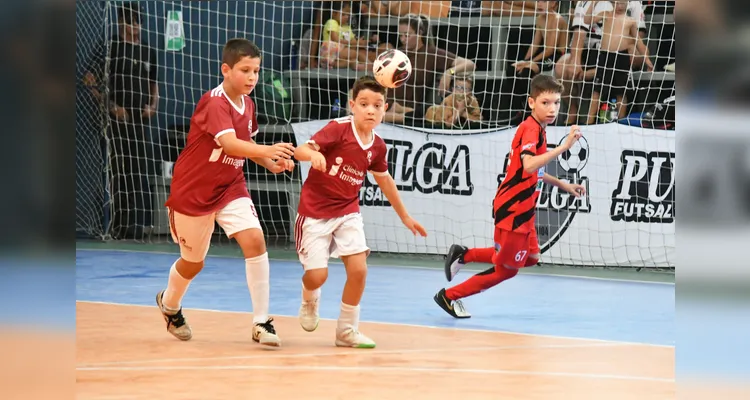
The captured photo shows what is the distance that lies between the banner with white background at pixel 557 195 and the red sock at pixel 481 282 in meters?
2.79

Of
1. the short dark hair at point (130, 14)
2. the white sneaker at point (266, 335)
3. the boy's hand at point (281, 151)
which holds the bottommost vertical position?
the white sneaker at point (266, 335)

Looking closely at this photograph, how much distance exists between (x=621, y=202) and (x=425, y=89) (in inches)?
103

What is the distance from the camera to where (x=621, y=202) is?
891cm

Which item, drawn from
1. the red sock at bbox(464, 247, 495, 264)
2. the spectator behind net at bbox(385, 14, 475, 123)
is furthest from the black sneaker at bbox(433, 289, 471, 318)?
the spectator behind net at bbox(385, 14, 475, 123)

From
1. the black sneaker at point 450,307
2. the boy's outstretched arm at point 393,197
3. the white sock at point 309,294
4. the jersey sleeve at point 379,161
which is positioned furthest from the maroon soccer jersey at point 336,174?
the black sneaker at point 450,307

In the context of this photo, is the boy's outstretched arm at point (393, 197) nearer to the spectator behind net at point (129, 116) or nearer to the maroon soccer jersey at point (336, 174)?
the maroon soccer jersey at point (336, 174)

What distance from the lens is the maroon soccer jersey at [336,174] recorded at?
5.22 m

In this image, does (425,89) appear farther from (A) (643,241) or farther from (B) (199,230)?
(B) (199,230)

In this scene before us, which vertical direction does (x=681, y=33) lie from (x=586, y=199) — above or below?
above

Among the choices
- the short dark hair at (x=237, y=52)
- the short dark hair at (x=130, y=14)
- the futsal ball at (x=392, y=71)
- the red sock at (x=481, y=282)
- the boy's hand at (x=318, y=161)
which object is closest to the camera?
the boy's hand at (x=318, y=161)

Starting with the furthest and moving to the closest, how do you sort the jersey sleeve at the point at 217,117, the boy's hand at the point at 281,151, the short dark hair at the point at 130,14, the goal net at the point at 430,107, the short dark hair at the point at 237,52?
the short dark hair at the point at 130,14, the goal net at the point at 430,107, the short dark hair at the point at 237,52, the jersey sleeve at the point at 217,117, the boy's hand at the point at 281,151

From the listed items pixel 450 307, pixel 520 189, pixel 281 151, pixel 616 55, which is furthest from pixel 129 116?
pixel 281 151

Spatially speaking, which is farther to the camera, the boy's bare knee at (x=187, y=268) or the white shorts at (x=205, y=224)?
the boy's bare knee at (x=187, y=268)

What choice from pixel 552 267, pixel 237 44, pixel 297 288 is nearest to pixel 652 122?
pixel 552 267
